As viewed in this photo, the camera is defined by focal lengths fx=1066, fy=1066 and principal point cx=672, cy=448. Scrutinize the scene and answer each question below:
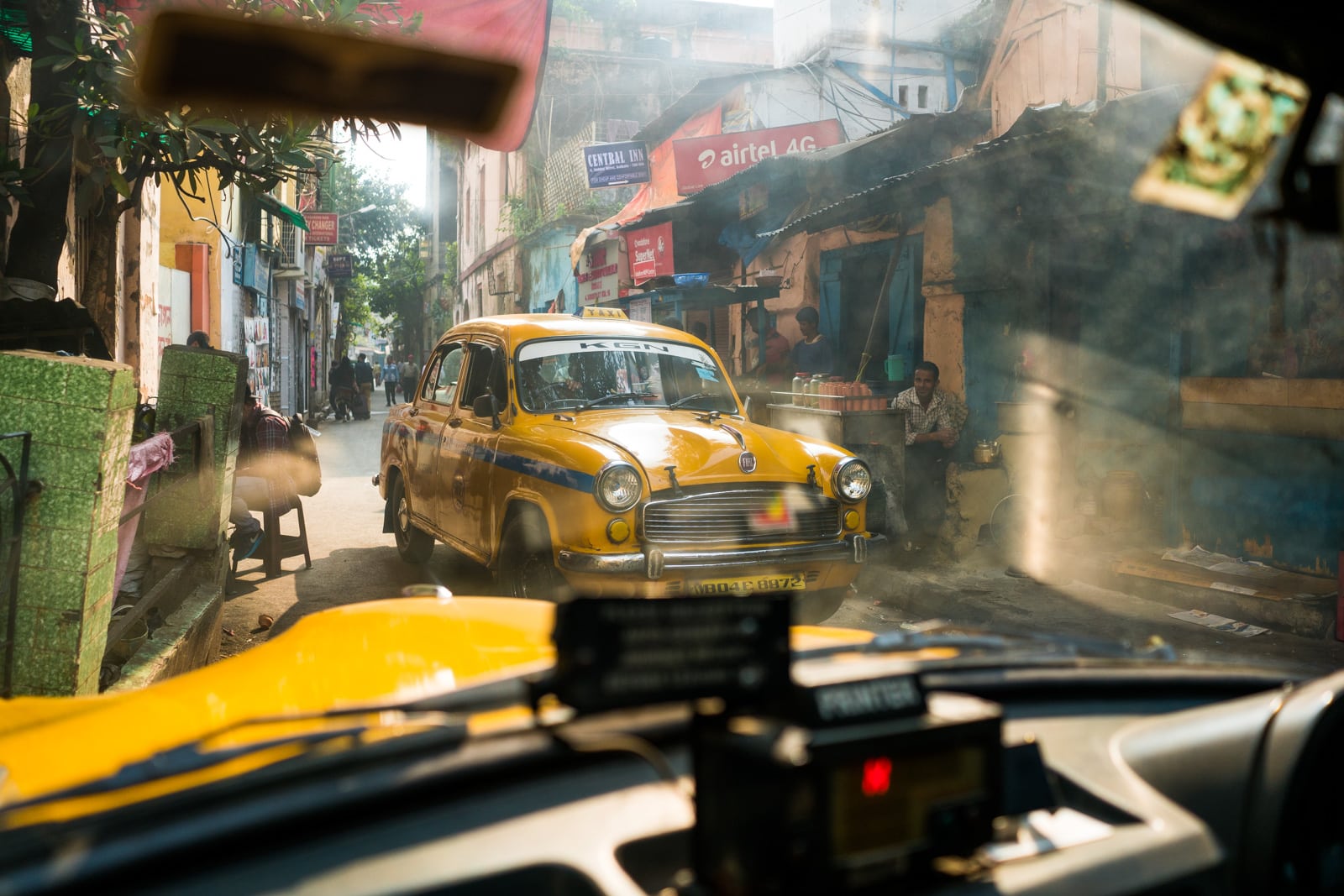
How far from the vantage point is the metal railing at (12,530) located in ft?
11.9

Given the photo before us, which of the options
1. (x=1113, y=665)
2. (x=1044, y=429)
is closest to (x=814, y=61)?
(x=1044, y=429)

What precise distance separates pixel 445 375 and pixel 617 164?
49.3 feet

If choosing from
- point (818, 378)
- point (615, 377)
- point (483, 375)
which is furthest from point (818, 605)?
point (818, 378)

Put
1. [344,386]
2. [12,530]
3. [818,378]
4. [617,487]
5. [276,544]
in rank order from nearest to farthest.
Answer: [12,530] → [617,487] → [276,544] → [818,378] → [344,386]

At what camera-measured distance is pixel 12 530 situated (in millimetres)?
3703

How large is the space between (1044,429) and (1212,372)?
1.46 metres

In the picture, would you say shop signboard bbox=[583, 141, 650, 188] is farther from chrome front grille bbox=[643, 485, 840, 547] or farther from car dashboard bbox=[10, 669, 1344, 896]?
car dashboard bbox=[10, 669, 1344, 896]

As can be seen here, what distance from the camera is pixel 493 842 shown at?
1.27 metres

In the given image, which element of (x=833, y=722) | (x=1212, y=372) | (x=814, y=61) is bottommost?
(x=833, y=722)

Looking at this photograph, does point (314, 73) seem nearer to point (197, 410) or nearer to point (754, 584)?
point (754, 584)

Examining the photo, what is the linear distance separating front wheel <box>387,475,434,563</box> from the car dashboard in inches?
283

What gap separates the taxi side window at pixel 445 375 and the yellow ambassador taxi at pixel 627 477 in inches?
5.4

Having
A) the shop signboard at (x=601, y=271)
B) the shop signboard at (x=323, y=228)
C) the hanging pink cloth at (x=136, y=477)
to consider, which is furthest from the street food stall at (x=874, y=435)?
the shop signboard at (x=323, y=228)

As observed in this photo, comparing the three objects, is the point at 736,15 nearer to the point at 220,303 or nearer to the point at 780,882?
the point at 220,303
